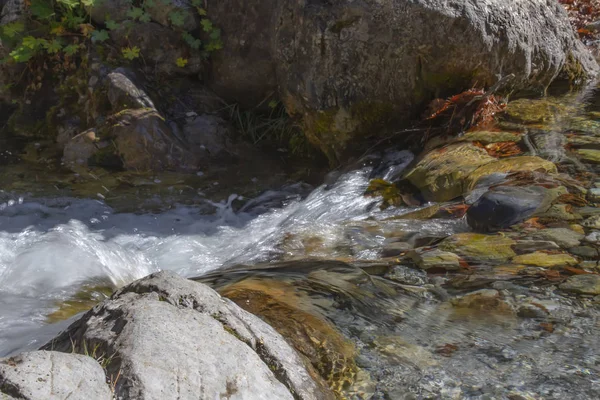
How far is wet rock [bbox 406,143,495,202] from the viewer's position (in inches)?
196

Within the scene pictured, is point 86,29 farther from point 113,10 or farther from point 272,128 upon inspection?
point 272,128

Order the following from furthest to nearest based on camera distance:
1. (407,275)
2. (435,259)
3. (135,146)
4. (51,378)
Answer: (135,146), (435,259), (407,275), (51,378)

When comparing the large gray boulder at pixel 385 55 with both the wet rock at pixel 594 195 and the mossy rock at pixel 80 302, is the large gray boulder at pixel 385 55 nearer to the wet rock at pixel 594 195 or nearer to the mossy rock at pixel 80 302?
the wet rock at pixel 594 195

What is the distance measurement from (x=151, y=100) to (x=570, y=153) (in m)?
4.18

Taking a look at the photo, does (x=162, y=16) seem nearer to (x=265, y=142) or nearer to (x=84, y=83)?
(x=84, y=83)

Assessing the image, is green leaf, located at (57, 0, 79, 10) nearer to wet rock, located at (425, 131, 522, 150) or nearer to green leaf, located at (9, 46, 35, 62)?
green leaf, located at (9, 46, 35, 62)

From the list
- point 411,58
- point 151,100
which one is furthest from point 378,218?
point 151,100

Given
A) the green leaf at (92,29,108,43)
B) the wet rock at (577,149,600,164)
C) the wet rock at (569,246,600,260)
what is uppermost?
the green leaf at (92,29,108,43)

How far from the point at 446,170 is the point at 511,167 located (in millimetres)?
495

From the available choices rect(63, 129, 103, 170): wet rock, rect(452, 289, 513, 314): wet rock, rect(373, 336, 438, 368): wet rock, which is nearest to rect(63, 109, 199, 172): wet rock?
rect(63, 129, 103, 170): wet rock

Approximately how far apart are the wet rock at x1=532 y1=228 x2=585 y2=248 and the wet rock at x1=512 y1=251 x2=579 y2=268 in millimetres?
160

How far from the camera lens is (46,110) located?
7543 mm

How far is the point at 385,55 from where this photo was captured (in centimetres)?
573

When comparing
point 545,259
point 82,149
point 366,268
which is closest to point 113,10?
point 82,149
